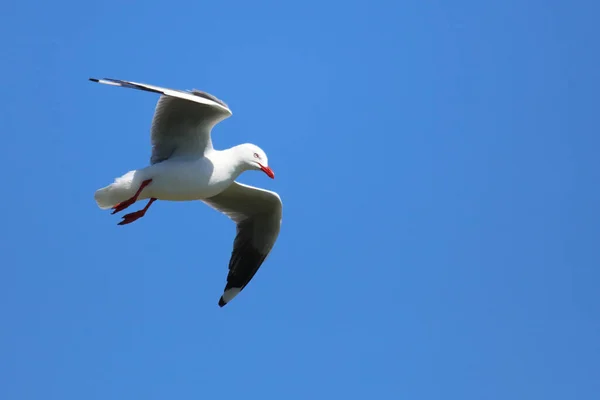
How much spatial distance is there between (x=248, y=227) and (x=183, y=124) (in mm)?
2080

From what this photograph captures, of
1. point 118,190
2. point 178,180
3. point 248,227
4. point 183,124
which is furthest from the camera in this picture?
point 248,227

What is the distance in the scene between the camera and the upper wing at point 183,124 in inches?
410

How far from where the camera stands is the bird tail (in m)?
→ 10.4

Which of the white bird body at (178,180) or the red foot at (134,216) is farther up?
the white bird body at (178,180)

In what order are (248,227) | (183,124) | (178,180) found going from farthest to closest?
1. (248,227)
2. (183,124)
3. (178,180)

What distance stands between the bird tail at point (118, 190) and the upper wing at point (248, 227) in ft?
5.60

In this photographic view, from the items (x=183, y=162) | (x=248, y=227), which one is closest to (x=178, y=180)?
(x=183, y=162)

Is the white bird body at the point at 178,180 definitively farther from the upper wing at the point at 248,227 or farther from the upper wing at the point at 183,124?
the upper wing at the point at 248,227

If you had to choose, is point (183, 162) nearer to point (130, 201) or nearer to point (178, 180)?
point (178, 180)

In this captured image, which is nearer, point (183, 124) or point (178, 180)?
point (178, 180)

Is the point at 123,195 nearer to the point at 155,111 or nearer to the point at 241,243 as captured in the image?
the point at 155,111

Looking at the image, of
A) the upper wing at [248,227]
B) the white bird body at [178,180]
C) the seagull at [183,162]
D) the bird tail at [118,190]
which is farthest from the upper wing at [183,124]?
the upper wing at [248,227]

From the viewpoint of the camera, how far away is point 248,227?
1239cm

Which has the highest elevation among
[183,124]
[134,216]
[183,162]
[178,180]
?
[183,124]
